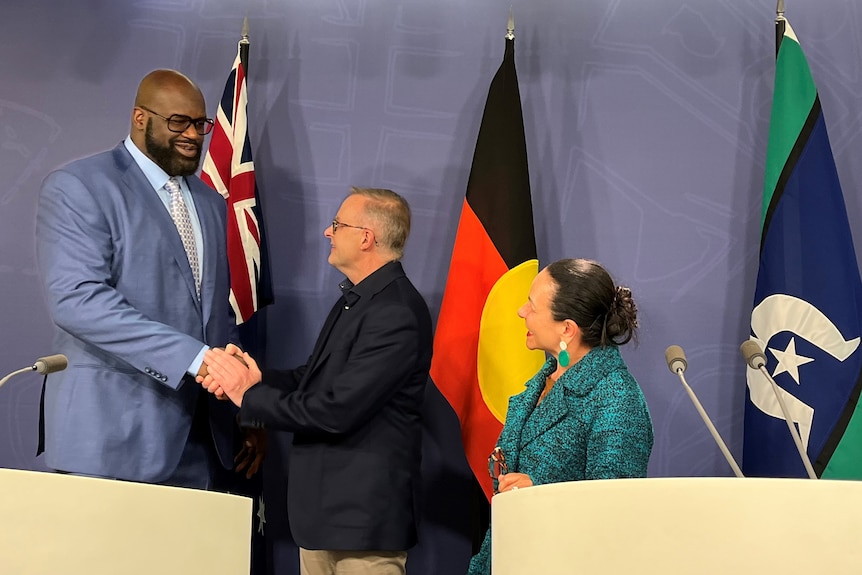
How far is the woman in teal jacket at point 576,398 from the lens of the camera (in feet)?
8.08

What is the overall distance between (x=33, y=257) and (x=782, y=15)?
2881mm

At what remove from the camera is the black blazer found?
280 cm

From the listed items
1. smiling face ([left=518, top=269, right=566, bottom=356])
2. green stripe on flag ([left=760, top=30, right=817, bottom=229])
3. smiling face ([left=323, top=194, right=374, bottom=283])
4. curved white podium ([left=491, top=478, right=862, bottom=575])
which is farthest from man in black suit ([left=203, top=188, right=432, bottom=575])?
curved white podium ([left=491, top=478, right=862, bottom=575])

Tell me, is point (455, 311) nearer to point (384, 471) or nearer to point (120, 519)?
point (384, 471)

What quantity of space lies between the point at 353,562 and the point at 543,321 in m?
0.87

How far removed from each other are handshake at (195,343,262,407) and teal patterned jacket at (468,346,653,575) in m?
0.77

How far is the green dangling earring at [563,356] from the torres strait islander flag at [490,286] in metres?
0.65

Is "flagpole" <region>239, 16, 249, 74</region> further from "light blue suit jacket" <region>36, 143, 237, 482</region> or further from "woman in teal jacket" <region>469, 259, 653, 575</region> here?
"woman in teal jacket" <region>469, 259, 653, 575</region>

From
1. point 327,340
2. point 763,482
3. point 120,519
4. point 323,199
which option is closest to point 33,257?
point 323,199

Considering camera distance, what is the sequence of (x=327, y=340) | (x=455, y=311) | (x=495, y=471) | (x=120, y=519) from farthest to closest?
(x=455, y=311)
(x=327, y=340)
(x=495, y=471)
(x=120, y=519)

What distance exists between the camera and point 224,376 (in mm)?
2838

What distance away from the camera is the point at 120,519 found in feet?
4.15

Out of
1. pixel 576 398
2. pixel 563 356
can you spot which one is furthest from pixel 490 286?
pixel 576 398

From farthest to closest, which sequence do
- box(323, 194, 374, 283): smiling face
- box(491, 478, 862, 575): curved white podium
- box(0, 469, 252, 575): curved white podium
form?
box(323, 194, 374, 283): smiling face < box(0, 469, 252, 575): curved white podium < box(491, 478, 862, 575): curved white podium
